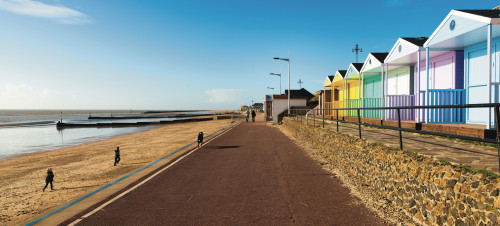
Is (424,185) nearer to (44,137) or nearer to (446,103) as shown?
(446,103)

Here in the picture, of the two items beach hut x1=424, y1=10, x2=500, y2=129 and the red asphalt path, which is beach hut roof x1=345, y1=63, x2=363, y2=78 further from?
the red asphalt path

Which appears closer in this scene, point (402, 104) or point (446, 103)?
point (446, 103)

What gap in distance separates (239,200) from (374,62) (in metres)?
14.0

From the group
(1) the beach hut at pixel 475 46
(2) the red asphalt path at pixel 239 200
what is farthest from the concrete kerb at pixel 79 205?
(1) the beach hut at pixel 475 46

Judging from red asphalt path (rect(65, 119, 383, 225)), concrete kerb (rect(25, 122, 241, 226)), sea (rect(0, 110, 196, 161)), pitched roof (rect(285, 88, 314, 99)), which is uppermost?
pitched roof (rect(285, 88, 314, 99))

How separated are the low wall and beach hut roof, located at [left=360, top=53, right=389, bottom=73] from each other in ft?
33.1

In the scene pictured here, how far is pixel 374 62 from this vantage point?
15.4m

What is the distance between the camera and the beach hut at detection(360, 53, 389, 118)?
15.1 m

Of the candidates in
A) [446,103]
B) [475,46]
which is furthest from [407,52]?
[446,103]

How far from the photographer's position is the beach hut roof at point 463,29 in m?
7.82

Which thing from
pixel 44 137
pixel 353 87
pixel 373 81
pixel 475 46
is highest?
pixel 475 46

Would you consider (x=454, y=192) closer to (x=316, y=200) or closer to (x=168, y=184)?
(x=316, y=200)

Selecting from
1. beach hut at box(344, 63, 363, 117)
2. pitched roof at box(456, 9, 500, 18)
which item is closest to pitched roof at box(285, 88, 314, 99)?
beach hut at box(344, 63, 363, 117)

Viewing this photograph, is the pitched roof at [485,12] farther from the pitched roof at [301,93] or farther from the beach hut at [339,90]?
the pitched roof at [301,93]
